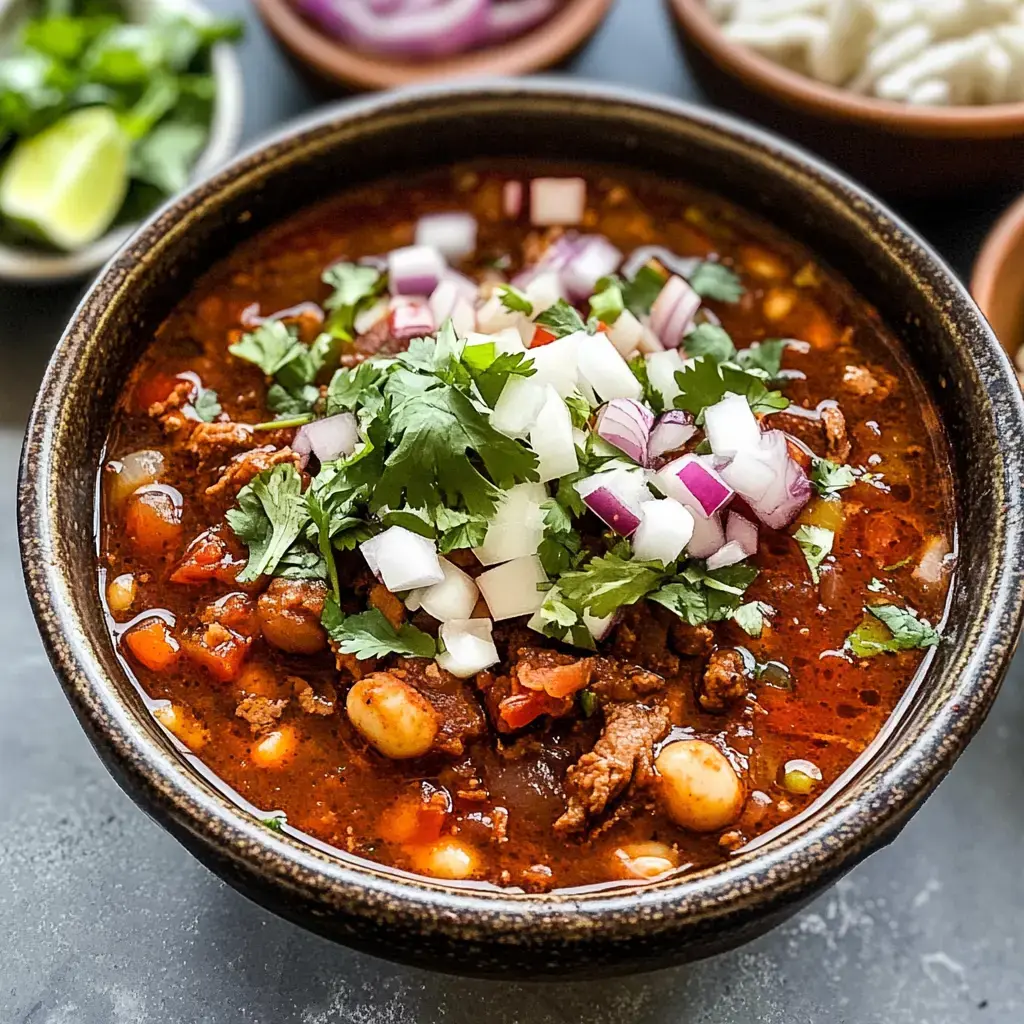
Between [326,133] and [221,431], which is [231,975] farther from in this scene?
[326,133]

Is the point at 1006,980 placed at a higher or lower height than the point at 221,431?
lower

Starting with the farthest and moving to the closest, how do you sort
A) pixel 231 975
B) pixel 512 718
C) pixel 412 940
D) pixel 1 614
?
pixel 1 614
pixel 231 975
pixel 512 718
pixel 412 940

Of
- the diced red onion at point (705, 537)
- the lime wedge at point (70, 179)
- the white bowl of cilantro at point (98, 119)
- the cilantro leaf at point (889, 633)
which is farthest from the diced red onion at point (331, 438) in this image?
the lime wedge at point (70, 179)

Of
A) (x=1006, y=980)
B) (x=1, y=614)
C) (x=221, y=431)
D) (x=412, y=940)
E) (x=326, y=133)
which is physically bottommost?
(x=1006, y=980)

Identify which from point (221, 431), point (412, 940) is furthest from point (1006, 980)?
point (221, 431)

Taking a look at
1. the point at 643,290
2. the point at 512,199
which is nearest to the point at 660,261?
the point at 643,290

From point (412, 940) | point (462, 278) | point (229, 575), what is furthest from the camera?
point (462, 278)

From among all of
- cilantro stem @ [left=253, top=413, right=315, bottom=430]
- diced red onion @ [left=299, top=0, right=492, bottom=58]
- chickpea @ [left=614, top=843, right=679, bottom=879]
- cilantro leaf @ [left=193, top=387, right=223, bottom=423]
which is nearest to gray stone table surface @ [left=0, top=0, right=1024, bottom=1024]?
chickpea @ [left=614, top=843, right=679, bottom=879]
